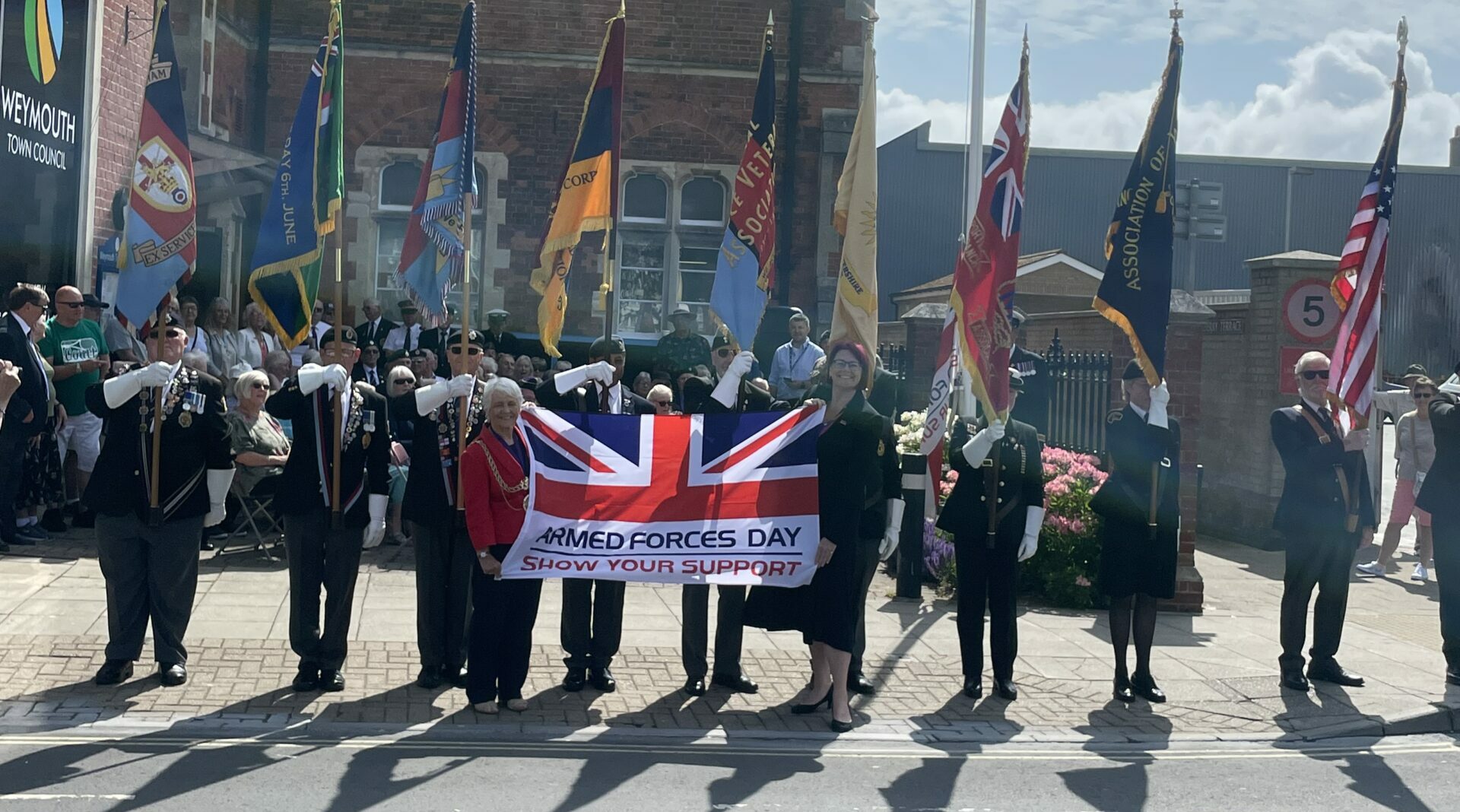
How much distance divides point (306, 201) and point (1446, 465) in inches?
289

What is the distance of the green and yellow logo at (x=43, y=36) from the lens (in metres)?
13.9

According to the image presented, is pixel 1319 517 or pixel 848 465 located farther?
pixel 1319 517

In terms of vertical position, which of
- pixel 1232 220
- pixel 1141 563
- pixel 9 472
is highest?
pixel 1232 220

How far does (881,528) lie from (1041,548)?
3.52 m

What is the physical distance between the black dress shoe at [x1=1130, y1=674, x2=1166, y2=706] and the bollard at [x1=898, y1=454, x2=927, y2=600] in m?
2.89

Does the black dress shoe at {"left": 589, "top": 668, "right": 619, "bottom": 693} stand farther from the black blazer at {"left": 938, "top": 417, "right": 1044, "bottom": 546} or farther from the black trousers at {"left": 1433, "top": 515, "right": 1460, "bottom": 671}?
the black trousers at {"left": 1433, "top": 515, "right": 1460, "bottom": 671}

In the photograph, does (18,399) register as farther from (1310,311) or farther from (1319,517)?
(1310,311)

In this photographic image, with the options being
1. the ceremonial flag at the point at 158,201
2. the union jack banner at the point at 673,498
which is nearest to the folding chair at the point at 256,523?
the ceremonial flag at the point at 158,201

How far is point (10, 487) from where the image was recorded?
11.0 meters

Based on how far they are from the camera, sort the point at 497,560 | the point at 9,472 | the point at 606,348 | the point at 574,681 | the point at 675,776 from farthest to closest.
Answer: the point at 9,472
the point at 606,348
the point at 574,681
the point at 497,560
the point at 675,776

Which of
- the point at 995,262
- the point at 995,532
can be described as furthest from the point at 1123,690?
the point at 995,262

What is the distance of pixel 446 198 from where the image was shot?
343 inches

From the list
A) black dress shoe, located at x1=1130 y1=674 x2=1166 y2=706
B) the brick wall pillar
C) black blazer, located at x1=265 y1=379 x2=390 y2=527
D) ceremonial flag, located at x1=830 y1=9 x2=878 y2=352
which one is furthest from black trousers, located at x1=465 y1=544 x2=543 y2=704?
the brick wall pillar

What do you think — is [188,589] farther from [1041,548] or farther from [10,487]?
[1041,548]
